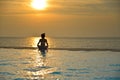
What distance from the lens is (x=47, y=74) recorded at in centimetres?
1464

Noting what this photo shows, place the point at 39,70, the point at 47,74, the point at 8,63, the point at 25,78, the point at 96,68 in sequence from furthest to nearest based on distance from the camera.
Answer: the point at 8,63 → the point at 96,68 → the point at 39,70 → the point at 47,74 → the point at 25,78

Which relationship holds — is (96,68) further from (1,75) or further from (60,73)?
(1,75)

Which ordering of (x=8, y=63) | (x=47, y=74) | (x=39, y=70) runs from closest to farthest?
(x=47, y=74) < (x=39, y=70) < (x=8, y=63)

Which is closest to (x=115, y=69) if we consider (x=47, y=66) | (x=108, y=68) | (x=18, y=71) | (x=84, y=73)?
(x=108, y=68)

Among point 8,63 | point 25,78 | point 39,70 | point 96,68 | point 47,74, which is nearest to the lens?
point 25,78

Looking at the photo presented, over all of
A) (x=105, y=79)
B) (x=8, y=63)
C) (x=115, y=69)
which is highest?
(x=8, y=63)

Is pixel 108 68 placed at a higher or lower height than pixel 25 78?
higher

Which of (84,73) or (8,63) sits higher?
(8,63)

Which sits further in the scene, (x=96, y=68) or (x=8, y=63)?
(x=8, y=63)

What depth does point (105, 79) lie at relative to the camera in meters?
13.6

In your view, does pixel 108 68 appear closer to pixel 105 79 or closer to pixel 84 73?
pixel 84 73

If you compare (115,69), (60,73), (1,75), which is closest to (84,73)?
(60,73)

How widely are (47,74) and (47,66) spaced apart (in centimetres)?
262

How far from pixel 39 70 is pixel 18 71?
1029 millimetres
